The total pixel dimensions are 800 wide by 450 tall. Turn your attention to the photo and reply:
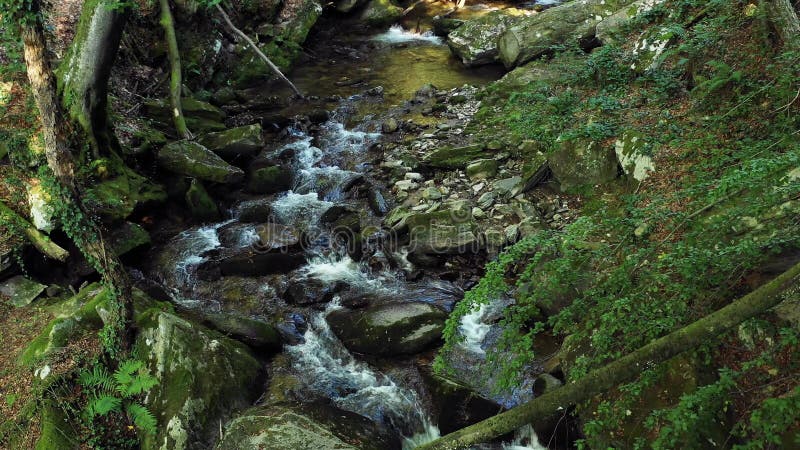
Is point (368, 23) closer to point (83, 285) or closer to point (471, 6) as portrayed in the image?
point (471, 6)

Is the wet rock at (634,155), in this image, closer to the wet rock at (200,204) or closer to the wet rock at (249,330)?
the wet rock at (249,330)

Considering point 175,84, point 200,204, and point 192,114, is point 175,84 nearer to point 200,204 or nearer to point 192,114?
point 192,114

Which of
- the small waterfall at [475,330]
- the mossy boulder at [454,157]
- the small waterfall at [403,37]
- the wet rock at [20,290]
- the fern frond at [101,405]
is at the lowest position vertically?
the small waterfall at [475,330]

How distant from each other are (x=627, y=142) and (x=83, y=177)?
374 inches

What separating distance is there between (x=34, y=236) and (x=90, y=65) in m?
3.34

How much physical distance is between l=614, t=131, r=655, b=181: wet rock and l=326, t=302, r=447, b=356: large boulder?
373 centimetres

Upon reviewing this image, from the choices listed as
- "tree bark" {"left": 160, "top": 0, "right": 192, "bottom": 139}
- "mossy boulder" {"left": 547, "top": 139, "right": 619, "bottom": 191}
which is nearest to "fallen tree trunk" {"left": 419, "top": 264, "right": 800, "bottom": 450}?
"mossy boulder" {"left": 547, "top": 139, "right": 619, "bottom": 191}

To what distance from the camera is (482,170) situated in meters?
10.4

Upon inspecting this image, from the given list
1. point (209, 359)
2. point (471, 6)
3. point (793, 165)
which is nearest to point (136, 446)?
point (209, 359)

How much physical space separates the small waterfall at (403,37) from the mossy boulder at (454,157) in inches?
377

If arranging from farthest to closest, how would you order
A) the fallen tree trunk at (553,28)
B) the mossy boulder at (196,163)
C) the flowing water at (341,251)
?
1. the fallen tree trunk at (553,28)
2. the mossy boulder at (196,163)
3. the flowing water at (341,251)

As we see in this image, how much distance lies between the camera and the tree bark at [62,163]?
5.19 meters

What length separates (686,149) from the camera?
23.0 ft

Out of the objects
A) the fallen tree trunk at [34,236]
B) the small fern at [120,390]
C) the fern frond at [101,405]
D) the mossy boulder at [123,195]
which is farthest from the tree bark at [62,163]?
the mossy boulder at [123,195]
